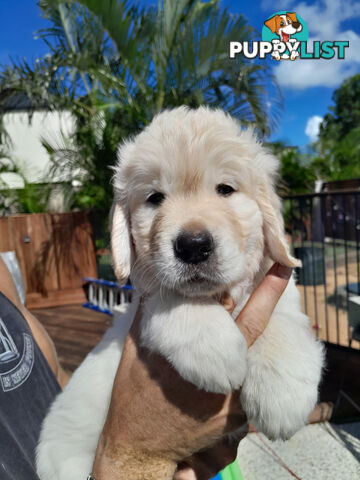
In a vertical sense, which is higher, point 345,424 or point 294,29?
point 294,29

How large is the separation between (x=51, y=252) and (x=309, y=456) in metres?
8.25

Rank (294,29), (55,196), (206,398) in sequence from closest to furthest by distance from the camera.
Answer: (206,398)
(294,29)
(55,196)

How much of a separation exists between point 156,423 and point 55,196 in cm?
915

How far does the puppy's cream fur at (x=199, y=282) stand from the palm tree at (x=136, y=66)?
468 cm

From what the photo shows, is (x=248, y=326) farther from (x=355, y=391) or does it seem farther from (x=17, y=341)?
(x=355, y=391)

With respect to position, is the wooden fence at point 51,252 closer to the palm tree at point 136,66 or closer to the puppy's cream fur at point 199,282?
the palm tree at point 136,66

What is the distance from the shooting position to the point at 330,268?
1238cm

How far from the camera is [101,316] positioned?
29.1ft

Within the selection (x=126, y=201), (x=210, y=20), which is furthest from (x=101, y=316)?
(x=126, y=201)

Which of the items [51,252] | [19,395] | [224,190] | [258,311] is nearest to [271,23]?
[224,190]

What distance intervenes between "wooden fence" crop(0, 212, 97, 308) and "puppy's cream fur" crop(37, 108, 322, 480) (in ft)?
27.1

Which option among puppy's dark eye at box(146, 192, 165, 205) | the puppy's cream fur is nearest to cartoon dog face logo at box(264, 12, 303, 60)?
the puppy's cream fur

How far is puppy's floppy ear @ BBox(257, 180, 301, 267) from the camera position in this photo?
70.0 inches
